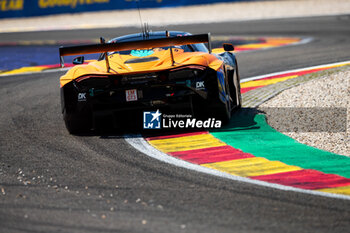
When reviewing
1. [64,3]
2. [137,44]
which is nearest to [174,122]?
[137,44]

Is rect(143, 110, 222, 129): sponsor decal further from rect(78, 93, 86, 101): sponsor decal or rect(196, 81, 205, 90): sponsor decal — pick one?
rect(78, 93, 86, 101): sponsor decal

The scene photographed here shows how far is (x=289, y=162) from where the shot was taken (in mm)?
5547

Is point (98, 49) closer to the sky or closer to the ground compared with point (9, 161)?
closer to the sky

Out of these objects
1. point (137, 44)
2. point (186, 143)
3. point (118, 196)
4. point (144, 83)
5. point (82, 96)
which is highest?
point (137, 44)

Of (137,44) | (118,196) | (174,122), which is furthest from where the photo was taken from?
(174,122)

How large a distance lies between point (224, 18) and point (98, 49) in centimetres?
2092

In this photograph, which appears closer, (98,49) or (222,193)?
(222,193)

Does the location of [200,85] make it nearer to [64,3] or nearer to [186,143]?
[186,143]

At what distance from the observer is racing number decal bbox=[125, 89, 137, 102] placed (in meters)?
6.53

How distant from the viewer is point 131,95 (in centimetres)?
654

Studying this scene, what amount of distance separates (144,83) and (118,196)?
6.99ft

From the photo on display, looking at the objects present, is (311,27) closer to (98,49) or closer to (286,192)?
(98,49)

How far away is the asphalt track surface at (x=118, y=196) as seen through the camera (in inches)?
155

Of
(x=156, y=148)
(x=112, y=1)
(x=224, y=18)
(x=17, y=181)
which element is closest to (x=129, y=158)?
(x=156, y=148)
